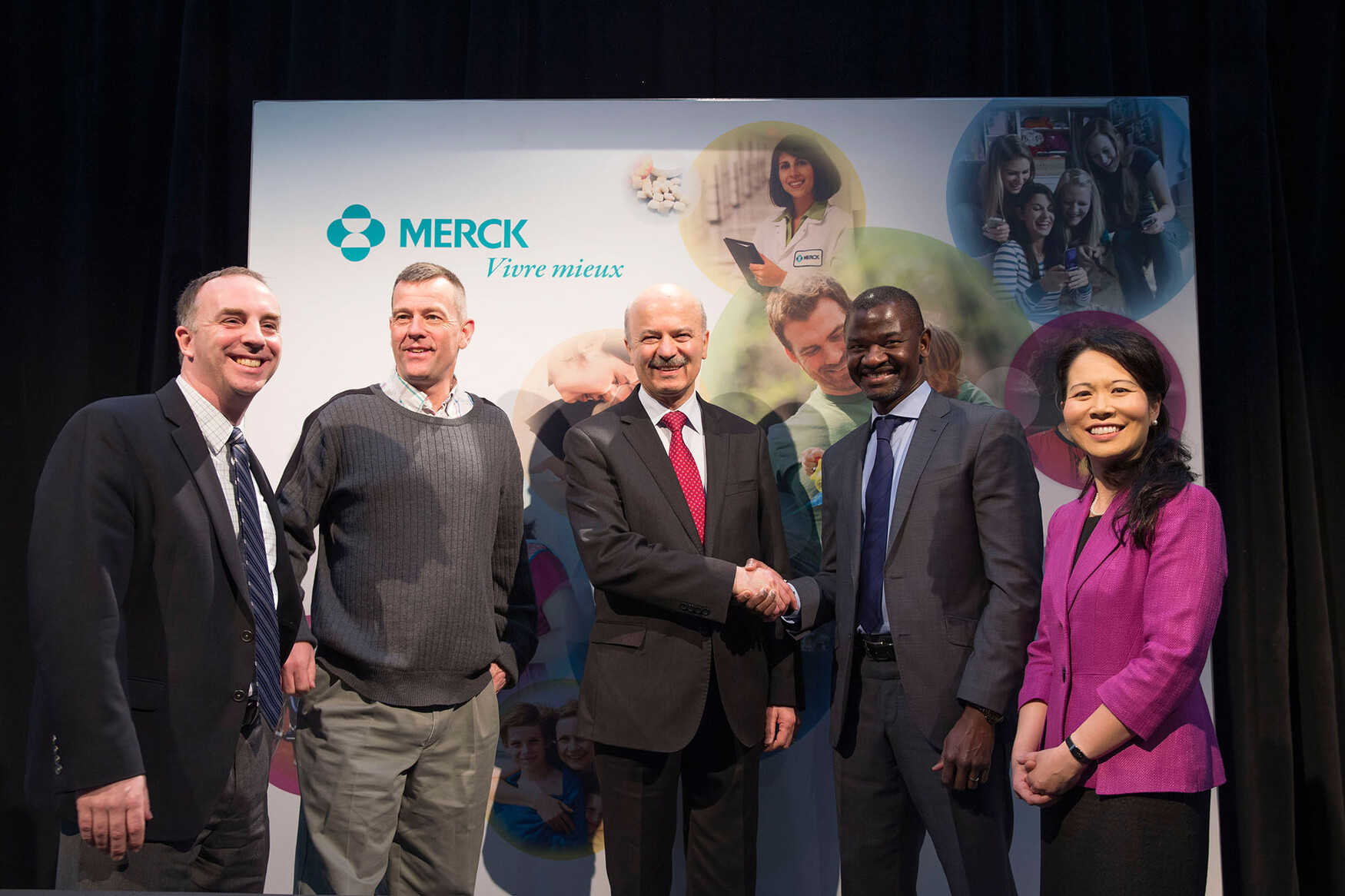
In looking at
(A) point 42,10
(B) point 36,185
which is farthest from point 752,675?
(A) point 42,10

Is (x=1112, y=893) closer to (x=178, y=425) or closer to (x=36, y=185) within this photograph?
(x=178, y=425)

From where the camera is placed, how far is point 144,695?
188 centimetres

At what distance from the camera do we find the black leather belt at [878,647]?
2426mm

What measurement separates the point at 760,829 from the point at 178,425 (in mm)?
2250

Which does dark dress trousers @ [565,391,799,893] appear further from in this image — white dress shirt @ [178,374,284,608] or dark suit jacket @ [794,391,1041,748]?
white dress shirt @ [178,374,284,608]

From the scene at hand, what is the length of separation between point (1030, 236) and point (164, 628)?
9.70ft

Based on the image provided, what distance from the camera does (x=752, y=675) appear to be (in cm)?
256

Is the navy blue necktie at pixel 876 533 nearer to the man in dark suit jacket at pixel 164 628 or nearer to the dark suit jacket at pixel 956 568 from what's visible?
the dark suit jacket at pixel 956 568

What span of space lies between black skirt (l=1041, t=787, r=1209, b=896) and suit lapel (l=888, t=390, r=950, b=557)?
0.82 m

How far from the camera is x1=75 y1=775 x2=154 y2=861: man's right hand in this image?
1744mm

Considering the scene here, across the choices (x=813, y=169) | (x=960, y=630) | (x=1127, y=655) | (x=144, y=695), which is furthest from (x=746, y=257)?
(x=144, y=695)

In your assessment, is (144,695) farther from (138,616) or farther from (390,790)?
(390,790)

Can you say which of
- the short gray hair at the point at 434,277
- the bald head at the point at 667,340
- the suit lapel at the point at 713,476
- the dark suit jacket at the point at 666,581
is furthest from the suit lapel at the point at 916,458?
the short gray hair at the point at 434,277

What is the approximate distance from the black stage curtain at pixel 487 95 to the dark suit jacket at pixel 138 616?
1945 millimetres
